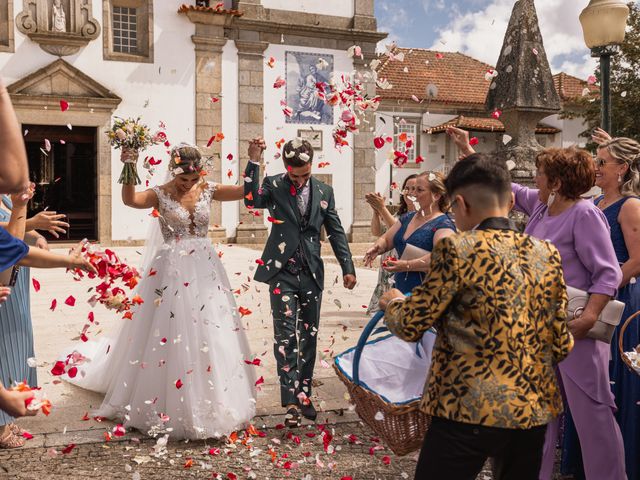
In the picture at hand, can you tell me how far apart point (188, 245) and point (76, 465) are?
1.72m

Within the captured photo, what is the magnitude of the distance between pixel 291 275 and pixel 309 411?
3.27 ft

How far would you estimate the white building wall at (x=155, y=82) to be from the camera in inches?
685

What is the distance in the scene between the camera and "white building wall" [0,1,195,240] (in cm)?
1739

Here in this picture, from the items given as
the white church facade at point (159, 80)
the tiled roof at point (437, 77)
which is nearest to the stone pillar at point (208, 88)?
the white church facade at point (159, 80)

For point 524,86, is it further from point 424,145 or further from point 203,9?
point 424,145

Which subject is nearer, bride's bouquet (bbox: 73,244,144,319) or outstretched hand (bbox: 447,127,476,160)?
bride's bouquet (bbox: 73,244,144,319)

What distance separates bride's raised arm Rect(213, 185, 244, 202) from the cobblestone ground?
1845 mm

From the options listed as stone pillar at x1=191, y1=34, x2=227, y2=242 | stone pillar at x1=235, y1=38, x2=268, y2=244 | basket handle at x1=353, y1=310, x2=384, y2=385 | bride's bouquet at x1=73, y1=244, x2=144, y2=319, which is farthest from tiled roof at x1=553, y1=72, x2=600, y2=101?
basket handle at x1=353, y1=310, x2=384, y2=385

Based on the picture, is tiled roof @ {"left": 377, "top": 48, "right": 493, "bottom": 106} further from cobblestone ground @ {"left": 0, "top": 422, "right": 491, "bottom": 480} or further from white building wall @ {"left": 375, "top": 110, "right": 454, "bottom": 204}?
cobblestone ground @ {"left": 0, "top": 422, "right": 491, "bottom": 480}

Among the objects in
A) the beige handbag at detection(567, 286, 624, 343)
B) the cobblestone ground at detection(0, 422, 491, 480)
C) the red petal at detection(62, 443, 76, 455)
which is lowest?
the cobblestone ground at detection(0, 422, 491, 480)

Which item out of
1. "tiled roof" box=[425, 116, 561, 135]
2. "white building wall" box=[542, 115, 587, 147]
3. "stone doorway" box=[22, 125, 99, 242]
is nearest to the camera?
"stone doorway" box=[22, 125, 99, 242]

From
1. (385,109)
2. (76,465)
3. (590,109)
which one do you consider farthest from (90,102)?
(590,109)

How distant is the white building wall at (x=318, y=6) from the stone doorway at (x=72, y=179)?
6309mm

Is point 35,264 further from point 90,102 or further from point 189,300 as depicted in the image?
point 90,102
